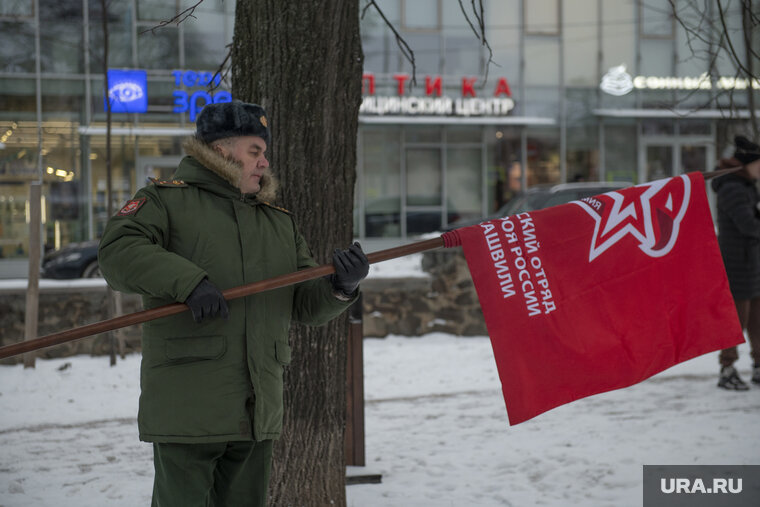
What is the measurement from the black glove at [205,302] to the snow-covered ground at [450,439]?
7.56 ft

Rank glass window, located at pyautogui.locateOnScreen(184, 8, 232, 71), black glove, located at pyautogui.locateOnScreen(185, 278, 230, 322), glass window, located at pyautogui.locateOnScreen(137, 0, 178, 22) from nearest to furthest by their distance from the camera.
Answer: black glove, located at pyautogui.locateOnScreen(185, 278, 230, 322), glass window, located at pyautogui.locateOnScreen(137, 0, 178, 22), glass window, located at pyautogui.locateOnScreen(184, 8, 232, 71)

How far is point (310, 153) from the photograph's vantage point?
3828mm

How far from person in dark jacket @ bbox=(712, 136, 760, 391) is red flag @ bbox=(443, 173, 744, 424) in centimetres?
312

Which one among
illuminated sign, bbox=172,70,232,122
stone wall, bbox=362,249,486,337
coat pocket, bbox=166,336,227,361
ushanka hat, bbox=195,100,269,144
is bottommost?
stone wall, bbox=362,249,486,337

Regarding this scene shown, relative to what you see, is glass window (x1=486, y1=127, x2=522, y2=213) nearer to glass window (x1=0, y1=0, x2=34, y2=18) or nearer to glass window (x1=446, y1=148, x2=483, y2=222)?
glass window (x1=446, y1=148, x2=483, y2=222)

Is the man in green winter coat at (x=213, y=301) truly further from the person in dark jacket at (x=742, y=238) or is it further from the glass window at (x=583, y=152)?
the glass window at (x=583, y=152)

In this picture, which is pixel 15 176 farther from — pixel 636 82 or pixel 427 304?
pixel 636 82

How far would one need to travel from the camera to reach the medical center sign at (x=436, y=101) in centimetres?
1923

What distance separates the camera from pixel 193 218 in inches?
105

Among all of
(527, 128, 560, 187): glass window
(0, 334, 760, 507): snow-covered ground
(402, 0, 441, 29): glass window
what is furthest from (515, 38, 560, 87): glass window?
(0, 334, 760, 507): snow-covered ground

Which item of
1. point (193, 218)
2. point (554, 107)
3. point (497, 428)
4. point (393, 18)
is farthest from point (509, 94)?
point (193, 218)

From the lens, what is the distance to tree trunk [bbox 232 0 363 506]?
379 cm

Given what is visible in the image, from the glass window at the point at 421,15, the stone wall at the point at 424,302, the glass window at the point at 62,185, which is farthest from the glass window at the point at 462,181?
the stone wall at the point at 424,302

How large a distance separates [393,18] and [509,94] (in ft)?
11.2
